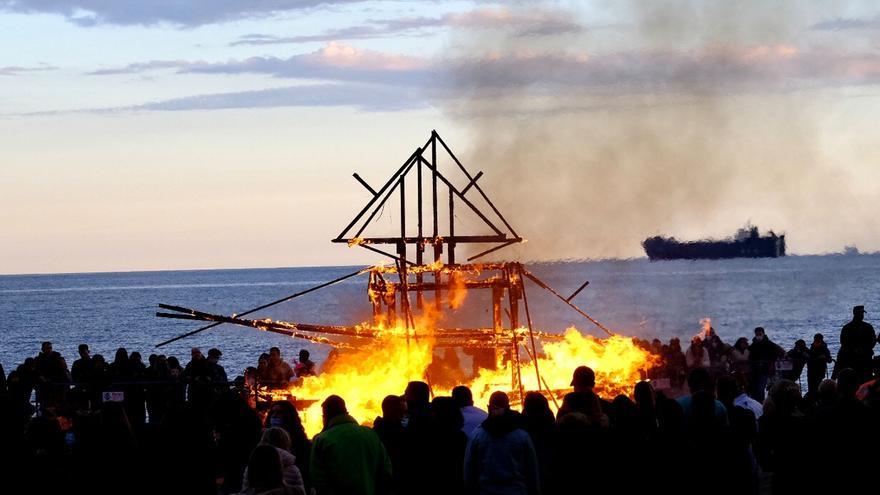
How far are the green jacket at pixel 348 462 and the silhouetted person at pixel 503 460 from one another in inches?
29.2

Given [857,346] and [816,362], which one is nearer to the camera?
[857,346]

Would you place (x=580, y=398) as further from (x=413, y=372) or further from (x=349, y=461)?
(x=413, y=372)

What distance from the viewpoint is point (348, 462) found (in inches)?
444

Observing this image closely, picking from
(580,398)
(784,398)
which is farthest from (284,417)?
(784,398)

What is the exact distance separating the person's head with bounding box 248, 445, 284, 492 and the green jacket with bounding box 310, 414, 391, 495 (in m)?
1.81

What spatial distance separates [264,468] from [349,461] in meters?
1.95

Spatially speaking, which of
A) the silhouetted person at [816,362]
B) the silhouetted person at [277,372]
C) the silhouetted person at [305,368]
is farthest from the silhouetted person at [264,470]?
the silhouetted person at [816,362]

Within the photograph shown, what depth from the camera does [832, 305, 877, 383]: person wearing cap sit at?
24.3 metres

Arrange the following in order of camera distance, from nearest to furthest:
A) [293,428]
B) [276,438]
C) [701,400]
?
[276,438], [701,400], [293,428]

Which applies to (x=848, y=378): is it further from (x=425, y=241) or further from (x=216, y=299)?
(x=216, y=299)

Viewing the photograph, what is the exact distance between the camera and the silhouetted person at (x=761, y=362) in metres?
26.4

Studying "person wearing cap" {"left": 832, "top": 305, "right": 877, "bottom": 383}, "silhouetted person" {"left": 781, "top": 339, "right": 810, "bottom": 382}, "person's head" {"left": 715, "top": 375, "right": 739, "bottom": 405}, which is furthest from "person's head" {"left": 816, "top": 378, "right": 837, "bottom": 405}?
"silhouetted person" {"left": 781, "top": 339, "right": 810, "bottom": 382}

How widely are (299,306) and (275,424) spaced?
144 meters

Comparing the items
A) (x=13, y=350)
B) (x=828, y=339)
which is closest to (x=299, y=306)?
(x=13, y=350)
